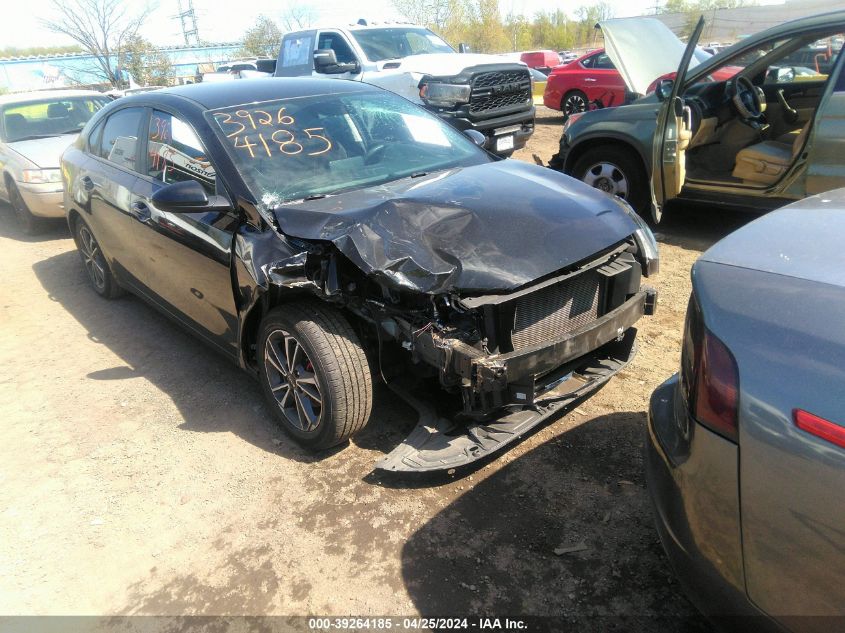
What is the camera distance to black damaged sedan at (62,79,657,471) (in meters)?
2.66

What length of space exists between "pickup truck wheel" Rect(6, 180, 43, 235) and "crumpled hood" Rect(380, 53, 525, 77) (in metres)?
5.30

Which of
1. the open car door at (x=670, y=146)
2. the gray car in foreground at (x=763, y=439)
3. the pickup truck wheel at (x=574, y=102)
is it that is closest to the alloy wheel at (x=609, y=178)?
the open car door at (x=670, y=146)

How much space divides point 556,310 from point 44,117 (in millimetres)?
8528

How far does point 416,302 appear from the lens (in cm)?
277

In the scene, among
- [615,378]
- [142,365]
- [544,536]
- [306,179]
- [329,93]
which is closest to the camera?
[544,536]

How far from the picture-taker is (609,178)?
6.21 meters

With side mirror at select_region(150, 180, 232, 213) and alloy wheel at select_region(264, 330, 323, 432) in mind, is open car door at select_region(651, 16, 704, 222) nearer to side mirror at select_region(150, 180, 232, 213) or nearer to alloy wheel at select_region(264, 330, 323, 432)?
alloy wheel at select_region(264, 330, 323, 432)

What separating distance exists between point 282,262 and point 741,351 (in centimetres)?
200

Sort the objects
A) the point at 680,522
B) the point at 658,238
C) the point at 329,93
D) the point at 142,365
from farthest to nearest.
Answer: the point at 658,238 → the point at 142,365 → the point at 329,93 → the point at 680,522

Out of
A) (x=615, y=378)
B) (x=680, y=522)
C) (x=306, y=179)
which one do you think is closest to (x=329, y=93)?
(x=306, y=179)

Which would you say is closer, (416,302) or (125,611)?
(125,611)

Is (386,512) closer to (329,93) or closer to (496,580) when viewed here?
(496,580)

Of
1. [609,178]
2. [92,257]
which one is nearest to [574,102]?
[609,178]

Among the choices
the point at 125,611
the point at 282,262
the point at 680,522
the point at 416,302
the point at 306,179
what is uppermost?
the point at 306,179
